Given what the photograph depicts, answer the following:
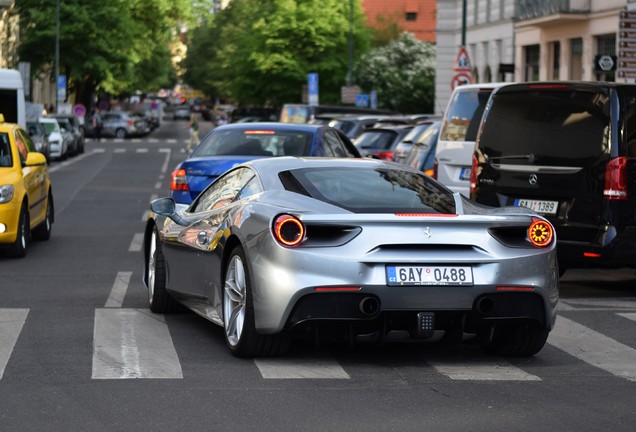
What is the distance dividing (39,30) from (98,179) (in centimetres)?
4529

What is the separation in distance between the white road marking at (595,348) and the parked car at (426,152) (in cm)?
991

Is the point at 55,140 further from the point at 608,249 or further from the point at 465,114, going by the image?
the point at 608,249

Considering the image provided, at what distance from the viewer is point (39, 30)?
264 feet

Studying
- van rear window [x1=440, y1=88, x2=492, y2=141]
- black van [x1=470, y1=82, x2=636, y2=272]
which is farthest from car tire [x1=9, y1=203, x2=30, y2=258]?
black van [x1=470, y1=82, x2=636, y2=272]

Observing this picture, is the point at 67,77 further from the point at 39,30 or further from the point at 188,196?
the point at 188,196

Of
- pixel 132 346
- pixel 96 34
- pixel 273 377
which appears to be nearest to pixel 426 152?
pixel 132 346

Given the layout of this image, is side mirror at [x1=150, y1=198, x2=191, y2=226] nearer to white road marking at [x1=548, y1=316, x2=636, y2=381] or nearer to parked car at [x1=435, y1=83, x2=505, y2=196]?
white road marking at [x1=548, y1=316, x2=636, y2=381]

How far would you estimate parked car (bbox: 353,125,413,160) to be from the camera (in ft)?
92.6

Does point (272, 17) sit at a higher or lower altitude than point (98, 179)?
higher

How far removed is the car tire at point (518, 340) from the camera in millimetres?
9077

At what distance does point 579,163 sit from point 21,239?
6.44 metres

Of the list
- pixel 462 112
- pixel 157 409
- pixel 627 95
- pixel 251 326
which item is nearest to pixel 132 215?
pixel 462 112

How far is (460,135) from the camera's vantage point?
18.0 m

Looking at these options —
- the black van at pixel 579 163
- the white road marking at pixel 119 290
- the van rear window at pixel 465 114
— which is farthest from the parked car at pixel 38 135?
the black van at pixel 579 163
